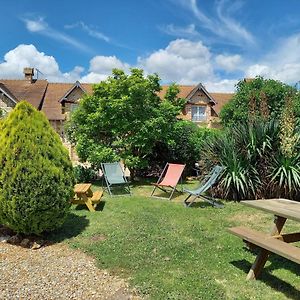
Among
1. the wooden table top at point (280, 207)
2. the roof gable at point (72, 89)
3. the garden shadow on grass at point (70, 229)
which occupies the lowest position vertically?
the garden shadow on grass at point (70, 229)

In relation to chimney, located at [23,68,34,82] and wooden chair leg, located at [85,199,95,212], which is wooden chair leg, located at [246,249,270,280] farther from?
chimney, located at [23,68,34,82]

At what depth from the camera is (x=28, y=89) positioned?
30969 mm

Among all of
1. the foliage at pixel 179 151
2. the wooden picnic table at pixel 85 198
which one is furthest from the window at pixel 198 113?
the wooden picnic table at pixel 85 198

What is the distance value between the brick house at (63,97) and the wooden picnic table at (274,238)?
25.0m

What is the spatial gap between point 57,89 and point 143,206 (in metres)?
25.7

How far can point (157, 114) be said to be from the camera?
13.0 metres

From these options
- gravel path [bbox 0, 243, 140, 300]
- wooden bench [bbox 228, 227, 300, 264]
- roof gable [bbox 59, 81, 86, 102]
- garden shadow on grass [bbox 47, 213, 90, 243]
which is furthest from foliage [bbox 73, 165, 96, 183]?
roof gable [bbox 59, 81, 86, 102]

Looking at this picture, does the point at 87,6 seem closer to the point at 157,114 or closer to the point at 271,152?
the point at 157,114

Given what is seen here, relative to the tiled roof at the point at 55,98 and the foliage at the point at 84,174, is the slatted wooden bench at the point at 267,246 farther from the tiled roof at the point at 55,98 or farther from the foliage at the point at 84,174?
the tiled roof at the point at 55,98

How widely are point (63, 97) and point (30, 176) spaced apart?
80.5 ft

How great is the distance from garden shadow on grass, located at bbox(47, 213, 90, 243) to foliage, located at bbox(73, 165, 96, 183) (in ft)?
18.8

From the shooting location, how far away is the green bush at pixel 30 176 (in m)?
5.38

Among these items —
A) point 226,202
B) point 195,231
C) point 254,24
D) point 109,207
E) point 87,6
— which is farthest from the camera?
point 254,24

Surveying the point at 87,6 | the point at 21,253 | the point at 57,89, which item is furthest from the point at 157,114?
the point at 57,89
